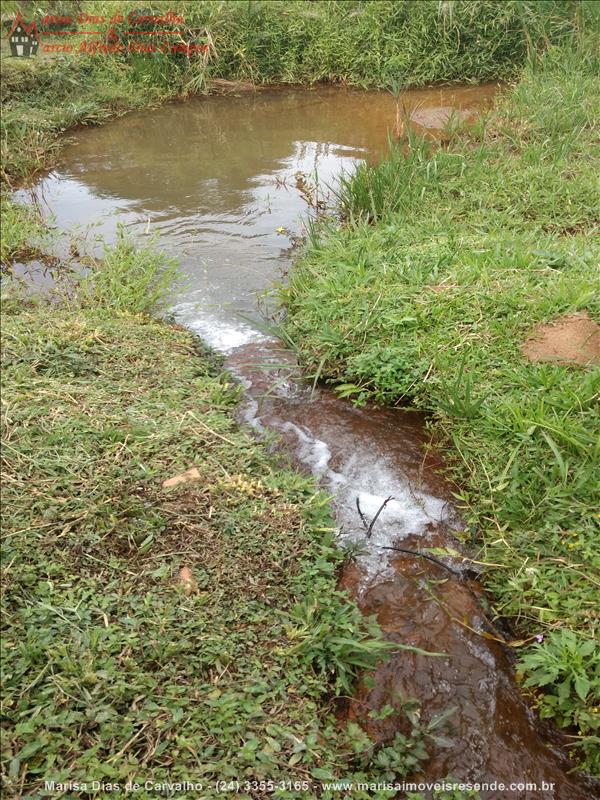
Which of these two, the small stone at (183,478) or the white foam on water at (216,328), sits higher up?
the white foam on water at (216,328)

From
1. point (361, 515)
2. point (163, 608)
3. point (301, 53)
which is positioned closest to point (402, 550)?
point (361, 515)

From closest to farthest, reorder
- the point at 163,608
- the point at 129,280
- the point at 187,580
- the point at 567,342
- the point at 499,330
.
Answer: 1. the point at 163,608
2. the point at 187,580
3. the point at 567,342
4. the point at 499,330
5. the point at 129,280

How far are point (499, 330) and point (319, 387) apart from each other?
102 cm

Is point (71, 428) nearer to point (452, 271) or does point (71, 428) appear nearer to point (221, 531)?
point (221, 531)

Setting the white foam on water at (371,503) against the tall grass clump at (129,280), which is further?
the tall grass clump at (129,280)

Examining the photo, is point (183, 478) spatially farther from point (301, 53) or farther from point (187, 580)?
point (301, 53)

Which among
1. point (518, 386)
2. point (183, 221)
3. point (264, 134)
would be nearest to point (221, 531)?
point (518, 386)

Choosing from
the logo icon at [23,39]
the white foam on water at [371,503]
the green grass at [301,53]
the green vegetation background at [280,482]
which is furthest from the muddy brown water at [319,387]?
the logo icon at [23,39]

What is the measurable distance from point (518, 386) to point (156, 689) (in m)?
2.11

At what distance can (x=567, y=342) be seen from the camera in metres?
3.22

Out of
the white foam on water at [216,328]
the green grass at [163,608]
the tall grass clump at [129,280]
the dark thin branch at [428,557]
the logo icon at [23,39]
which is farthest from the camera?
the logo icon at [23,39]

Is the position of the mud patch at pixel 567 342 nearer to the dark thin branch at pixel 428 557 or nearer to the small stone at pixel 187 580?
the dark thin branch at pixel 428 557

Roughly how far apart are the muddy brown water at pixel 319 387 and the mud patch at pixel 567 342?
694mm

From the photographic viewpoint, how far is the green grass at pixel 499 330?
7.71ft
